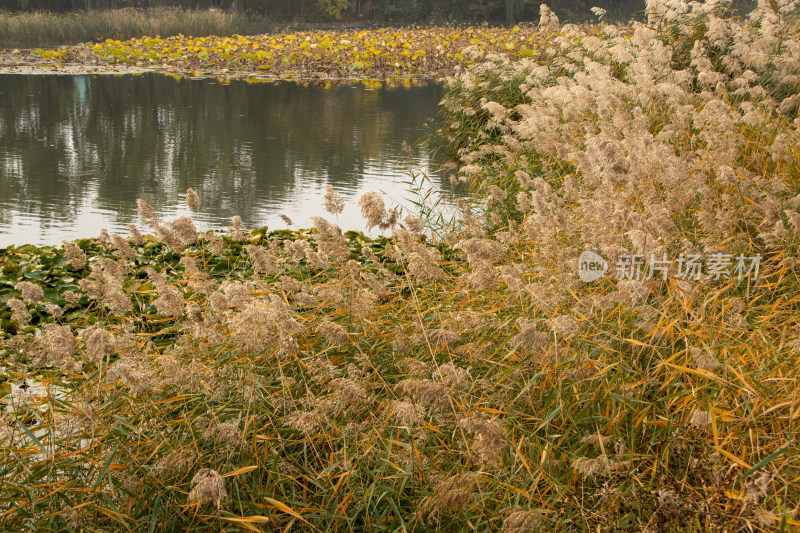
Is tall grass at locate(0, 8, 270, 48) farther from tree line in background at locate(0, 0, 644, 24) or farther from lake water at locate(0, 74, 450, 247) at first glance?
lake water at locate(0, 74, 450, 247)

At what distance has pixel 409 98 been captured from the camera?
12430mm

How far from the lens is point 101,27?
800 inches

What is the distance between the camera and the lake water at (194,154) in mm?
5785

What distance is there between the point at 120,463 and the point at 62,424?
0.30 meters

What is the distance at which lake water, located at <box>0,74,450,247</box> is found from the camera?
19.0 feet

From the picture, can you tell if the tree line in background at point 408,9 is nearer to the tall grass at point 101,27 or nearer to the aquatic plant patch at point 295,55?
the tall grass at point 101,27

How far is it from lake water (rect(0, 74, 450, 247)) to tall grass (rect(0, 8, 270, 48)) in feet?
26.7

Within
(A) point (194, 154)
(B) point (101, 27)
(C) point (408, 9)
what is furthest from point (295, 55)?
(C) point (408, 9)

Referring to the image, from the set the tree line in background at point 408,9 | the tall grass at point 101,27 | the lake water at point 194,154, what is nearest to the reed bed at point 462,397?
the lake water at point 194,154

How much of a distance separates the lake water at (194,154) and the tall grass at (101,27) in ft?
26.7

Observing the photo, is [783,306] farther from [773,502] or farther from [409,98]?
[409,98]

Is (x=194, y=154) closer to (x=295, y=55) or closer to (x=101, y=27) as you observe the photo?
(x=295, y=55)

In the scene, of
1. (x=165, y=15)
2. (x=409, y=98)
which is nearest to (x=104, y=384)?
(x=409, y=98)

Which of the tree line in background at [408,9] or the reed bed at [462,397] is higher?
the tree line in background at [408,9]
